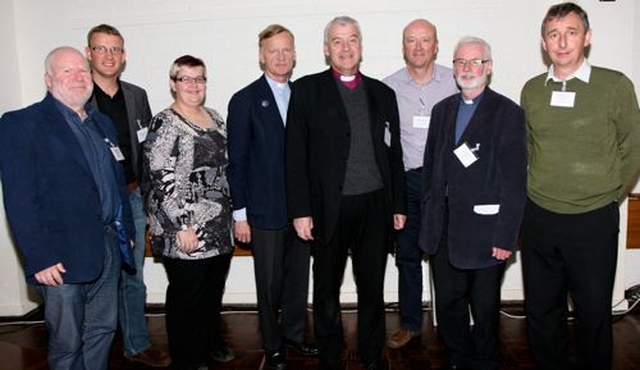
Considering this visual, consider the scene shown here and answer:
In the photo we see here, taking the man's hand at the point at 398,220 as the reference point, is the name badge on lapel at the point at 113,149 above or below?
above

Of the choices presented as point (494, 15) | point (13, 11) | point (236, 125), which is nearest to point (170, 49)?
point (13, 11)

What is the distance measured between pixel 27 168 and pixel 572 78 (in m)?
2.53

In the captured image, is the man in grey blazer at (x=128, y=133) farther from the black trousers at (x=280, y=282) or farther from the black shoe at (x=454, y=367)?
the black shoe at (x=454, y=367)

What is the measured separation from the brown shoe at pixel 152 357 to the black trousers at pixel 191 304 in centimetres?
44

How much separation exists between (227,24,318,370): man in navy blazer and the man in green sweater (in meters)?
1.35

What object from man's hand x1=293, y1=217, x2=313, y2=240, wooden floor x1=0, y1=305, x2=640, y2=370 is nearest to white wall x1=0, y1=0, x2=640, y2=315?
wooden floor x1=0, y1=305, x2=640, y2=370

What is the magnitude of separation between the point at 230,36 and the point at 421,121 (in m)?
1.70

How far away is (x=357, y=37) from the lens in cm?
279

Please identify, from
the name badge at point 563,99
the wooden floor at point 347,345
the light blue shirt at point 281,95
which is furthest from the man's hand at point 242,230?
Answer: the name badge at point 563,99

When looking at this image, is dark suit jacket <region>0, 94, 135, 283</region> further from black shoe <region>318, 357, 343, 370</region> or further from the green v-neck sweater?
the green v-neck sweater

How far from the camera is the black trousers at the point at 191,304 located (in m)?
2.79

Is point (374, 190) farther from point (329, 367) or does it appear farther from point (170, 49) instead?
point (170, 49)

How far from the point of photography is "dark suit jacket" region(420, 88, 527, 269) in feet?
8.49

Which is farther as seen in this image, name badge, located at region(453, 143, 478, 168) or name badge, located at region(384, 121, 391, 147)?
name badge, located at region(384, 121, 391, 147)
